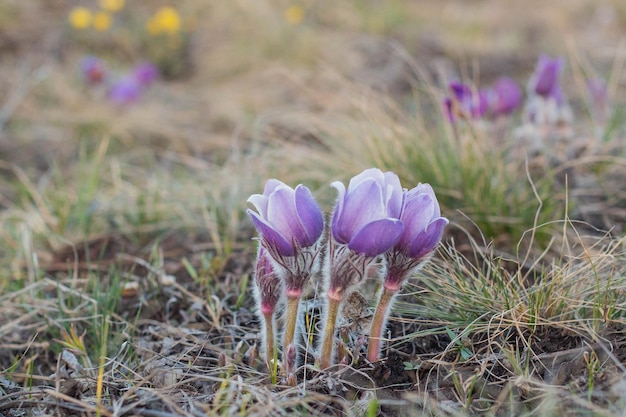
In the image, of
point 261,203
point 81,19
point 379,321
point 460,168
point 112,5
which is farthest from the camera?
point 112,5

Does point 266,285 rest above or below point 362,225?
below

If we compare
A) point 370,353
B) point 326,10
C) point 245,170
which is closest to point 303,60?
point 326,10

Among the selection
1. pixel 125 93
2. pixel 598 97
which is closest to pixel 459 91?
pixel 598 97

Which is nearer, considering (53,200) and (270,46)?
(53,200)

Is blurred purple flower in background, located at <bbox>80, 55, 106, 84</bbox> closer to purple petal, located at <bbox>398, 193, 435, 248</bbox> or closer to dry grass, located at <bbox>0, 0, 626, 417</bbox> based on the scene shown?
dry grass, located at <bbox>0, 0, 626, 417</bbox>

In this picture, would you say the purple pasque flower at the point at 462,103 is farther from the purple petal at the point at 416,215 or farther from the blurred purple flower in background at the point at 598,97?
the purple petal at the point at 416,215

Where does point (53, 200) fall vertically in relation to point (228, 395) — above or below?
below

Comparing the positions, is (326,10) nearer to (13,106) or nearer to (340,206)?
(13,106)

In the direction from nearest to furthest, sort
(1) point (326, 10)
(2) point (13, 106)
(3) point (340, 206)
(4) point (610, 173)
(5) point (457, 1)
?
(3) point (340, 206) < (4) point (610, 173) < (2) point (13, 106) < (1) point (326, 10) < (5) point (457, 1)

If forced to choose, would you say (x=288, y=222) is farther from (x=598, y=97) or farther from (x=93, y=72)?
(x=93, y=72)
